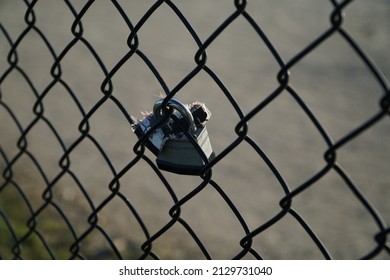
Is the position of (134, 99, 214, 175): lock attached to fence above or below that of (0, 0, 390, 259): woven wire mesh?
below

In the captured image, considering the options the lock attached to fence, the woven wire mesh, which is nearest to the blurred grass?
the woven wire mesh

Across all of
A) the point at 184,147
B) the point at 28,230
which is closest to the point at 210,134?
the point at 28,230

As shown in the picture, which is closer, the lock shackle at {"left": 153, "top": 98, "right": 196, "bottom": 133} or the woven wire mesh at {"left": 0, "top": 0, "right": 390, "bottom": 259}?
the lock shackle at {"left": 153, "top": 98, "right": 196, "bottom": 133}

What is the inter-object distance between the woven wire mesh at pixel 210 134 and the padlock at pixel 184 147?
0.04m

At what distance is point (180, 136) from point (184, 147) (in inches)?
1.1

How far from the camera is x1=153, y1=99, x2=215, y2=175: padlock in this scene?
135 centimetres

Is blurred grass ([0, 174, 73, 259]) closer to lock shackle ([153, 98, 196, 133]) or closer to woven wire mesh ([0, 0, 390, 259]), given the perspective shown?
woven wire mesh ([0, 0, 390, 259])

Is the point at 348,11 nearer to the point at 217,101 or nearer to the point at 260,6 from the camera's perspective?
the point at 260,6

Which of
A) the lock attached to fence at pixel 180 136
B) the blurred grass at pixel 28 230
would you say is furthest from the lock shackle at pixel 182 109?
the blurred grass at pixel 28 230

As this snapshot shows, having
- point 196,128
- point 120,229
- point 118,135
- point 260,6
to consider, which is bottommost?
point 196,128

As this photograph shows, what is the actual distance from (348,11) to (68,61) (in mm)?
3259

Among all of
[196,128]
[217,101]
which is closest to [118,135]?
[217,101]

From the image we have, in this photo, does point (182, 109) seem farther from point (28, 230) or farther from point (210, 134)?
point (210, 134)

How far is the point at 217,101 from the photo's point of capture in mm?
4402
